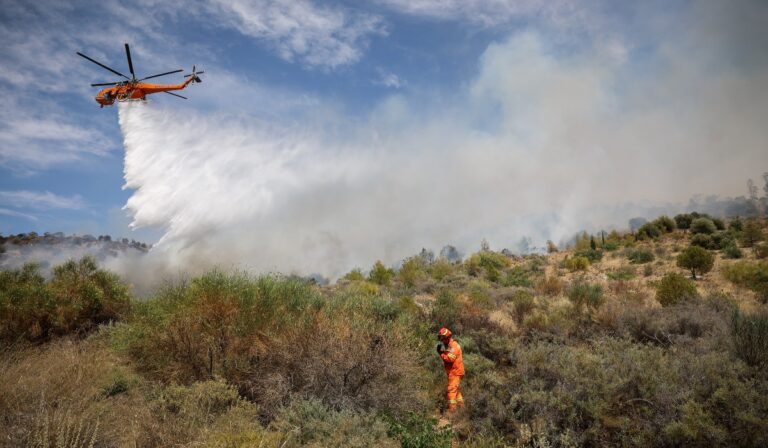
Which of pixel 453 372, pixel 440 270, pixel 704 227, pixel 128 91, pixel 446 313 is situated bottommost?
pixel 453 372

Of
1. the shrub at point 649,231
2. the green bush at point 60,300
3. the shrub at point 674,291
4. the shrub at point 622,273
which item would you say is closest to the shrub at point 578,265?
the shrub at point 622,273

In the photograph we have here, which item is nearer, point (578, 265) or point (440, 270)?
point (578, 265)

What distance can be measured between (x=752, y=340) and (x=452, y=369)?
6.75m

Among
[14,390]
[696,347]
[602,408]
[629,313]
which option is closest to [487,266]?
[629,313]

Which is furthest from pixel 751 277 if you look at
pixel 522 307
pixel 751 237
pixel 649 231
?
pixel 649 231

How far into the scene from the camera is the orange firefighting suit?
31.8ft

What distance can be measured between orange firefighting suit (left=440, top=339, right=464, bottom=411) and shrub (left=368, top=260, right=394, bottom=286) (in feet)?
73.3

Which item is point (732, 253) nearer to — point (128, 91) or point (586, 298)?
point (586, 298)

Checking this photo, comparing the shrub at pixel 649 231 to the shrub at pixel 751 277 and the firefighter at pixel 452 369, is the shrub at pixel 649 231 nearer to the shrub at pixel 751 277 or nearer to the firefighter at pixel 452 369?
the shrub at pixel 751 277

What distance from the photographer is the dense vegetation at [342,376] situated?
6711 millimetres

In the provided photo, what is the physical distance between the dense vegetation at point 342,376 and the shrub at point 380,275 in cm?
1842

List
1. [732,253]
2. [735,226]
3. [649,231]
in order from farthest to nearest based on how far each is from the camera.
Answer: [649,231] < [735,226] < [732,253]

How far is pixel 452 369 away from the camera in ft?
33.2

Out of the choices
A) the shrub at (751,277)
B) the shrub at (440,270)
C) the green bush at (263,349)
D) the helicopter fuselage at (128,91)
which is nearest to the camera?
the green bush at (263,349)
